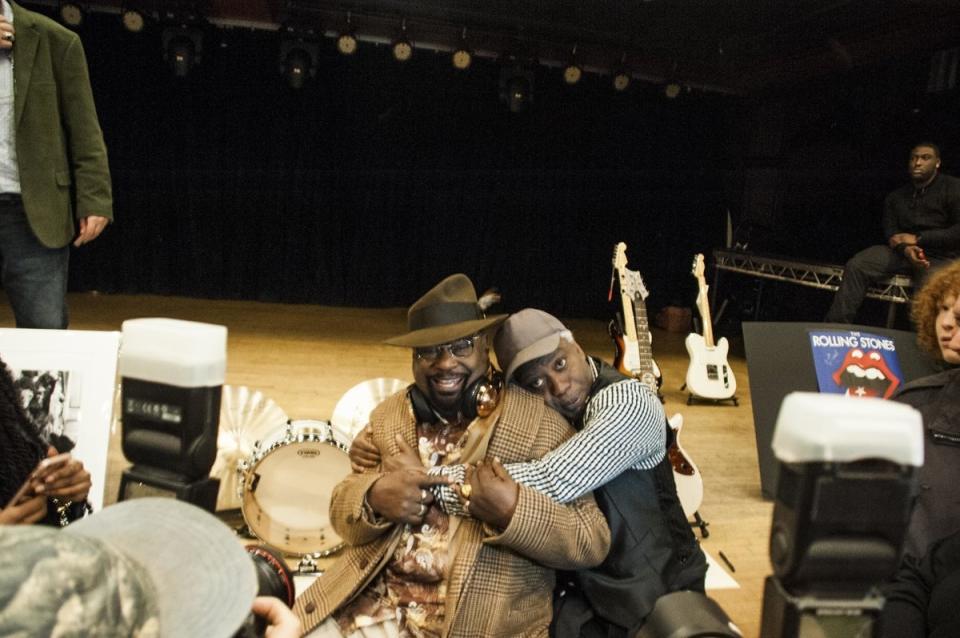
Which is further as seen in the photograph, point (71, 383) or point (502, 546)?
point (71, 383)

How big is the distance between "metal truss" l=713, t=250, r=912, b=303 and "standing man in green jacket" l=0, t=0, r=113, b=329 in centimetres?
576

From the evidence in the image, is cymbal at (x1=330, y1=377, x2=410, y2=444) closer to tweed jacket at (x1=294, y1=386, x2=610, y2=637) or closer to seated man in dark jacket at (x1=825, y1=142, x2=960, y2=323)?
tweed jacket at (x1=294, y1=386, x2=610, y2=637)

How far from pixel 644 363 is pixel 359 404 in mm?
1467

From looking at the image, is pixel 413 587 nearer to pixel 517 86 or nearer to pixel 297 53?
pixel 297 53

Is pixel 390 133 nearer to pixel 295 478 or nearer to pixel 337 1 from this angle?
pixel 337 1

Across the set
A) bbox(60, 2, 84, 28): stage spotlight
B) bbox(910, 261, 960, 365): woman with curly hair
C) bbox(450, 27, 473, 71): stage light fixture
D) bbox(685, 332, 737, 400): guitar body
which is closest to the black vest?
bbox(910, 261, 960, 365): woman with curly hair

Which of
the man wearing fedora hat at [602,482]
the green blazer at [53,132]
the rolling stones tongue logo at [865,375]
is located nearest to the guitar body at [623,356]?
the rolling stones tongue logo at [865,375]

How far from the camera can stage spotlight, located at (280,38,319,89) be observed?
279 inches

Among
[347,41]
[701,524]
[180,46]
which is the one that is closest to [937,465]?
[701,524]

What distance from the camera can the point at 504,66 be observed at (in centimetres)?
761

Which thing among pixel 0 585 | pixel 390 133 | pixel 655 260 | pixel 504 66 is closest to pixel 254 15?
pixel 390 133

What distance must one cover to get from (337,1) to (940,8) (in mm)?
5243

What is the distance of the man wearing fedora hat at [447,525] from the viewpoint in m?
1.78

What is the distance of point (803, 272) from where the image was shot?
24.4 feet
